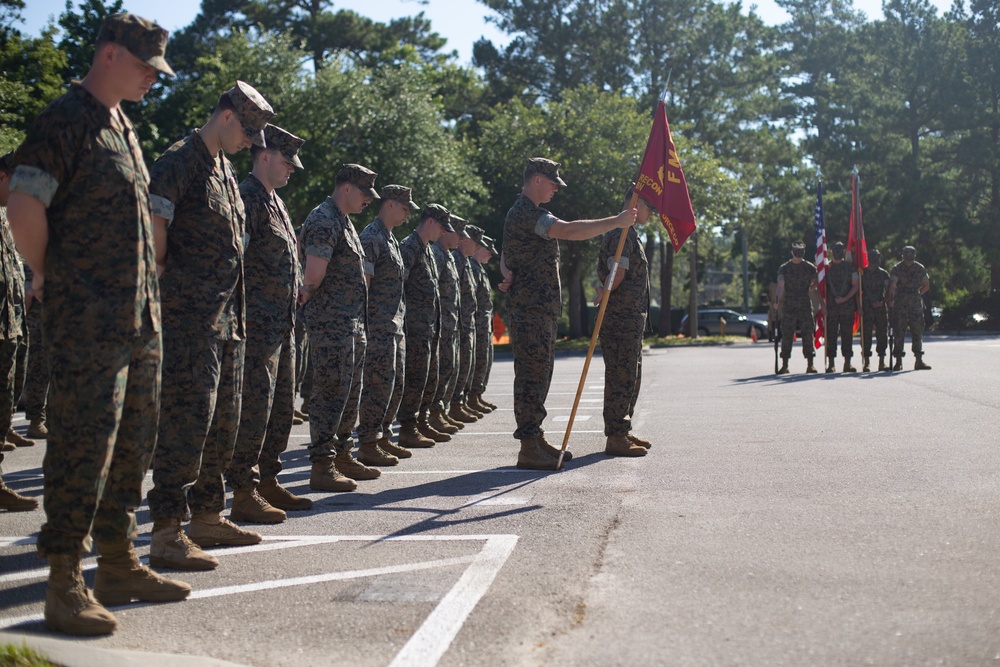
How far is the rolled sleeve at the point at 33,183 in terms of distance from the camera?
13.4ft

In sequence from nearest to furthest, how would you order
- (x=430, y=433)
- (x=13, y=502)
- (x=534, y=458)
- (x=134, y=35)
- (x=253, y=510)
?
(x=134, y=35) → (x=253, y=510) → (x=13, y=502) → (x=534, y=458) → (x=430, y=433)

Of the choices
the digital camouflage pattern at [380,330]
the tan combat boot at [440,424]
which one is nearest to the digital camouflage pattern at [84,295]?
the digital camouflage pattern at [380,330]

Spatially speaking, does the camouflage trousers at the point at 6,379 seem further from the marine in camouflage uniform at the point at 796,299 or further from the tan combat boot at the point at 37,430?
the marine in camouflage uniform at the point at 796,299

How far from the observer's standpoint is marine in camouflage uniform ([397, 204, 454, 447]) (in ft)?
32.8

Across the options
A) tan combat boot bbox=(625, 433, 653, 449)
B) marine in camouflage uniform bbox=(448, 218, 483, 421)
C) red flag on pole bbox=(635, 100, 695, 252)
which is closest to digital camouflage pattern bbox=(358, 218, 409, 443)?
tan combat boot bbox=(625, 433, 653, 449)

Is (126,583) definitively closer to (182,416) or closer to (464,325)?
(182,416)

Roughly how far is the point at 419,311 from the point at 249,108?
4.81 metres

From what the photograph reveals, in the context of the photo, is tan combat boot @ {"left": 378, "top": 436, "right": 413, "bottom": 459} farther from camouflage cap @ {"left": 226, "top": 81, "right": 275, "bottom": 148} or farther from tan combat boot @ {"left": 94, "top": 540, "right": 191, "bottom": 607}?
tan combat boot @ {"left": 94, "top": 540, "right": 191, "bottom": 607}

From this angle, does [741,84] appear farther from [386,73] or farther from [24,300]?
[24,300]

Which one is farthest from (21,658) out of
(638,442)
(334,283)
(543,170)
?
(638,442)

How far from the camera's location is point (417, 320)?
33.2 ft

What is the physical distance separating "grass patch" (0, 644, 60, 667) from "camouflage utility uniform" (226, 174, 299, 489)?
2.48 meters

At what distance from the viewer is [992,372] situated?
56.9 feet

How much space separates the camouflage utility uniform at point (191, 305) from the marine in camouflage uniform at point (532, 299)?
3.33 metres
